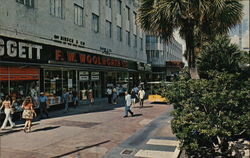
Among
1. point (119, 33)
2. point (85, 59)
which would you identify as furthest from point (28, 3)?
point (119, 33)

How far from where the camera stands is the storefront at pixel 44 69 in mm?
15062

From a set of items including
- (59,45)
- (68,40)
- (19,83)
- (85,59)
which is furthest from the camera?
(85,59)

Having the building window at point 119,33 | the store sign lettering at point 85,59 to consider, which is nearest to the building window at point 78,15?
the store sign lettering at point 85,59

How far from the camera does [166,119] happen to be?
15.0 m

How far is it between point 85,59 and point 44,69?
5229mm

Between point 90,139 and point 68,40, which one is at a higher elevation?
point 68,40

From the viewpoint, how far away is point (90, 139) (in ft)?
33.4

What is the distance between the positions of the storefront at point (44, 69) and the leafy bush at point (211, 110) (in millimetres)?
11429

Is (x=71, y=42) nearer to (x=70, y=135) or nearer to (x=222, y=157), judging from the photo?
(x=70, y=135)

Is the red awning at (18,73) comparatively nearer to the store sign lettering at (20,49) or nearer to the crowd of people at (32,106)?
the store sign lettering at (20,49)

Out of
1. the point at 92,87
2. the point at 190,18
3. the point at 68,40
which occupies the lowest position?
the point at 92,87

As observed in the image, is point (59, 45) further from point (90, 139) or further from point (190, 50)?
point (190, 50)

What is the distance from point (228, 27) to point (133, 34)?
29.2m

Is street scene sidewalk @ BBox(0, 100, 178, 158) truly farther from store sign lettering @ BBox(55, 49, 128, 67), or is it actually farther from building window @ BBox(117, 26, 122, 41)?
building window @ BBox(117, 26, 122, 41)
